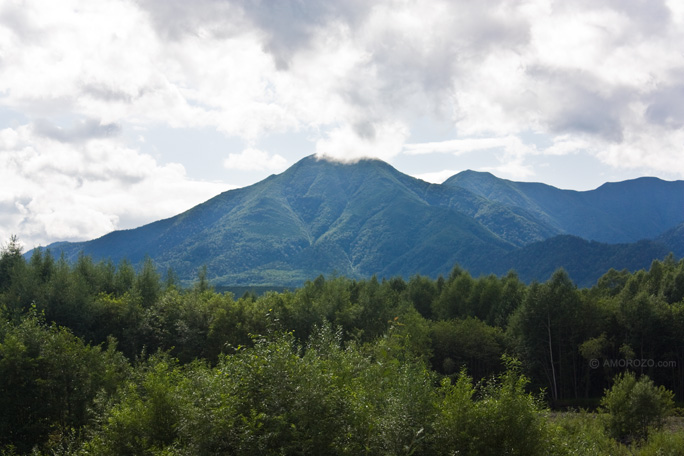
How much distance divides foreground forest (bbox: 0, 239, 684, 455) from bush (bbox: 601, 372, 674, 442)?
139mm

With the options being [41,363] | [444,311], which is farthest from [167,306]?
[444,311]

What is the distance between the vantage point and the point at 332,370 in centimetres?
2986

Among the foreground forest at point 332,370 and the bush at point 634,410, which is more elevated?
the foreground forest at point 332,370

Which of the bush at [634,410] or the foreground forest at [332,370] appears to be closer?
the foreground forest at [332,370]

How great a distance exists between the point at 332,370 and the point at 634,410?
3283 centimetres

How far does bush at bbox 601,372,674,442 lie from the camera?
46.6 metres

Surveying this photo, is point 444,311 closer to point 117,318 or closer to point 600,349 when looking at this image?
point 600,349

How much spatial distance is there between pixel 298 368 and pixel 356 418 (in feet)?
11.8

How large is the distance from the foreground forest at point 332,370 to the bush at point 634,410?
14 cm

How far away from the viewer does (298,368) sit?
25.1m

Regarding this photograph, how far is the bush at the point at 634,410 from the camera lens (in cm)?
4656

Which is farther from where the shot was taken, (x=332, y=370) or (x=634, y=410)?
(x=634, y=410)

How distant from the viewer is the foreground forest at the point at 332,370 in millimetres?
24188

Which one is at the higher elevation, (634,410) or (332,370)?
(332,370)
